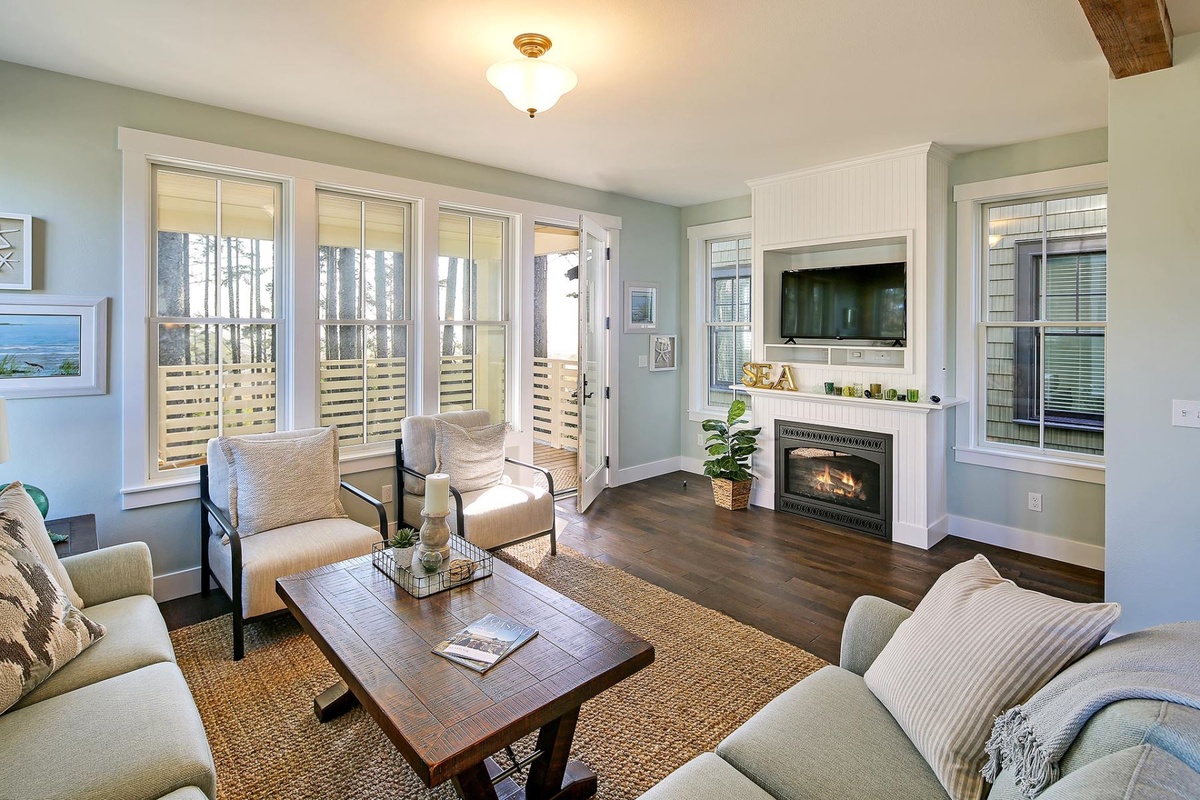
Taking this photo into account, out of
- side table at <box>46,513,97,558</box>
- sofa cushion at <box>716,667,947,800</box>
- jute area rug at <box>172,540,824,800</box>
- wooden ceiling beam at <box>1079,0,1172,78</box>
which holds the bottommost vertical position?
jute area rug at <box>172,540,824,800</box>

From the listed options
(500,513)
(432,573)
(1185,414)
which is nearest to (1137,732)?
(432,573)

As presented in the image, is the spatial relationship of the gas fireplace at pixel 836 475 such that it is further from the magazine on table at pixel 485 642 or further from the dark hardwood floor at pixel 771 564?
the magazine on table at pixel 485 642

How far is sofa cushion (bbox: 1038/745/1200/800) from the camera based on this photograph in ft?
2.64

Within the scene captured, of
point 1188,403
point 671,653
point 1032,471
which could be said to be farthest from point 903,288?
point 671,653

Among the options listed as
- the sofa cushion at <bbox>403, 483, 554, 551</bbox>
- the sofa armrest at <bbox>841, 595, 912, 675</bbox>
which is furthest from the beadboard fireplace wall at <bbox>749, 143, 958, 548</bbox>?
the sofa armrest at <bbox>841, 595, 912, 675</bbox>

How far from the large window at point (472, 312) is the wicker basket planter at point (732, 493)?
1.83 meters

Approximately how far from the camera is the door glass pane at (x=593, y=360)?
4871 mm

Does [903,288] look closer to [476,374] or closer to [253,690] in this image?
[476,374]

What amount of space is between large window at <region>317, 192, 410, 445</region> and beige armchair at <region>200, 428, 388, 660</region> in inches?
22.9

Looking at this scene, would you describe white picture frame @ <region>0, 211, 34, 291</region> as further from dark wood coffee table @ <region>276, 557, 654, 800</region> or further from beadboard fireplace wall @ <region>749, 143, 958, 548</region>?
beadboard fireplace wall @ <region>749, 143, 958, 548</region>

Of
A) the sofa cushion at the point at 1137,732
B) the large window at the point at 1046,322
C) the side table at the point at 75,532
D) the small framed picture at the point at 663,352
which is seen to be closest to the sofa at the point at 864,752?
the sofa cushion at the point at 1137,732

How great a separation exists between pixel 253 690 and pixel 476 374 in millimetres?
2579

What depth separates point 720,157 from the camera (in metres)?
4.32

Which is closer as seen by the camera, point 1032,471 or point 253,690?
point 253,690
